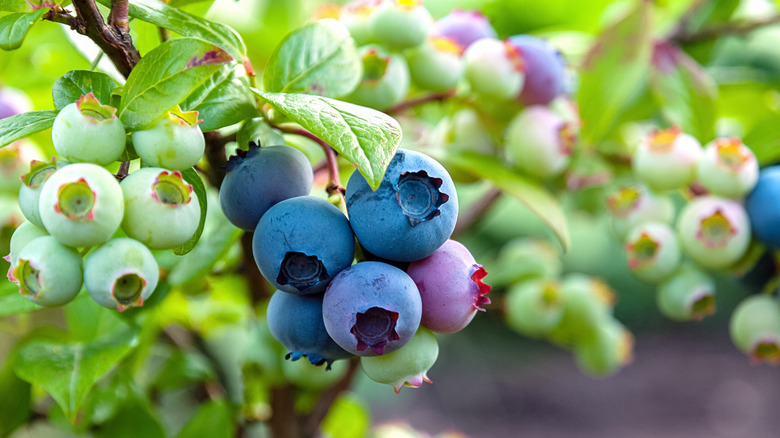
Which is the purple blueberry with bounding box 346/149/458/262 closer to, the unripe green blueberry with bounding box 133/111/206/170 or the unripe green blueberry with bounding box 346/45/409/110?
the unripe green blueberry with bounding box 133/111/206/170

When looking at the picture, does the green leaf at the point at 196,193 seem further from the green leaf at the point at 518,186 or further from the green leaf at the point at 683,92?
the green leaf at the point at 683,92

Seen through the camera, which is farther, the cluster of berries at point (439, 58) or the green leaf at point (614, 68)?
the green leaf at point (614, 68)

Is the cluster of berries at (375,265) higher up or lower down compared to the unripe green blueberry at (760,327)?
higher up

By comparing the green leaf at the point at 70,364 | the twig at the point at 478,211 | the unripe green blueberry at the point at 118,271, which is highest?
the unripe green blueberry at the point at 118,271

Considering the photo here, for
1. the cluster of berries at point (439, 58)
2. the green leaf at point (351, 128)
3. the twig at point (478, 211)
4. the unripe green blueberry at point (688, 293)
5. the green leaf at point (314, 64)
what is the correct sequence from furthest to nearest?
the twig at point (478, 211) < the unripe green blueberry at point (688, 293) < the cluster of berries at point (439, 58) < the green leaf at point (314, 64) < the green leaf at point (351, 128)

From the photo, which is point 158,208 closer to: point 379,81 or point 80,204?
point 80,204

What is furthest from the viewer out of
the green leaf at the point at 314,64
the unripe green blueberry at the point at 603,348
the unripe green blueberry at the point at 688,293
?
the unripe green blueberry at the point at 603,348

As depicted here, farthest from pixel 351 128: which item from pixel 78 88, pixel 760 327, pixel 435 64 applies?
pixel 760 327

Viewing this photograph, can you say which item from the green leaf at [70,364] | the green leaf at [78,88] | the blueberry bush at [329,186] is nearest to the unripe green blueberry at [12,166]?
the blueberry bush at [329,186]
